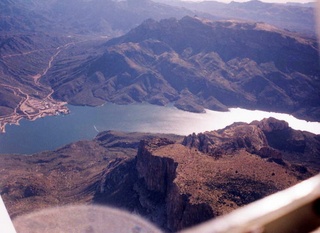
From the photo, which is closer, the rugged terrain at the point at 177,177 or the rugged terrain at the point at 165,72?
the rugged terrain at the point at 177,177

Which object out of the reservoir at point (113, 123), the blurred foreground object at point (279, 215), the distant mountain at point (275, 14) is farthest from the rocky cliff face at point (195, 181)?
the distant mountain at point (275, 14)

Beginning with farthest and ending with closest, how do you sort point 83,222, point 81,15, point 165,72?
1. point 81,15
2. point 165,72
3. point 83,222

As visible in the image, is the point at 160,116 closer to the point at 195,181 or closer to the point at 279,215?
the point at 195,181

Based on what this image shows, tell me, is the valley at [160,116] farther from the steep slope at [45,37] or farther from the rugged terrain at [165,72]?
the steep slope at [45,37]

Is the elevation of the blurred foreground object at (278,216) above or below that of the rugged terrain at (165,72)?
above

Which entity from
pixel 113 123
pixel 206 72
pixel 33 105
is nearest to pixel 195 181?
pixel 113 123

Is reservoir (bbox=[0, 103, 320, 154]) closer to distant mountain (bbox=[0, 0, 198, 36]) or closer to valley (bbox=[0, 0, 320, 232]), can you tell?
valley (bbox=[0, 0, 320, 232])
